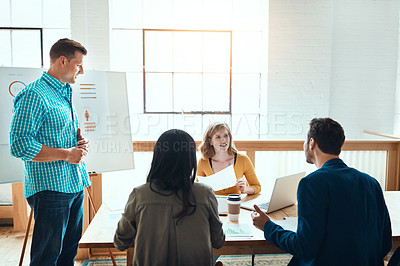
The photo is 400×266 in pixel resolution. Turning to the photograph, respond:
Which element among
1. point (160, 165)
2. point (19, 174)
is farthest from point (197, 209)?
point (19, 174)

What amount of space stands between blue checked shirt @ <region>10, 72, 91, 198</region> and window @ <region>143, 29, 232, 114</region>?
3.09 metres

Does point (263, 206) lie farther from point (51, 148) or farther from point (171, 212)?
point (51, 148)

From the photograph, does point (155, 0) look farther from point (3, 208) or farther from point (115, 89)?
point (3, 208)

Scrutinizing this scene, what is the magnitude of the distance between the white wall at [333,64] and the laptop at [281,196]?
295cm

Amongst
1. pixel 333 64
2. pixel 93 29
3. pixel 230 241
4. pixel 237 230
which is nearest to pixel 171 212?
pixel 230 241

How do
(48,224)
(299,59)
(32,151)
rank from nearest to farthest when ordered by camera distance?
(32,151)
(48,224)
(299,59)

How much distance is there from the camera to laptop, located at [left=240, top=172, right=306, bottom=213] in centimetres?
181

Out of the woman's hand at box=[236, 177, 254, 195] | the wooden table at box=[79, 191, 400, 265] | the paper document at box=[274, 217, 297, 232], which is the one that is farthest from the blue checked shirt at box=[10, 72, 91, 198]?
the paper document at box=[274, 217, 297, 232]

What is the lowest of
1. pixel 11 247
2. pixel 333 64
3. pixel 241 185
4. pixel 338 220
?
pixel 11 247

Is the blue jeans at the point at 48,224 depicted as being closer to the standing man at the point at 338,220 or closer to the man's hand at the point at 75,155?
the man's hand at the point at 75,155

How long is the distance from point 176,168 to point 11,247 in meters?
2.43

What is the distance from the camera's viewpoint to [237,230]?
1.57 m

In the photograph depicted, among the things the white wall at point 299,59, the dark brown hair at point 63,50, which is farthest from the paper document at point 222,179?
the white wall at point 299,59

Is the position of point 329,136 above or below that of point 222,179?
above
